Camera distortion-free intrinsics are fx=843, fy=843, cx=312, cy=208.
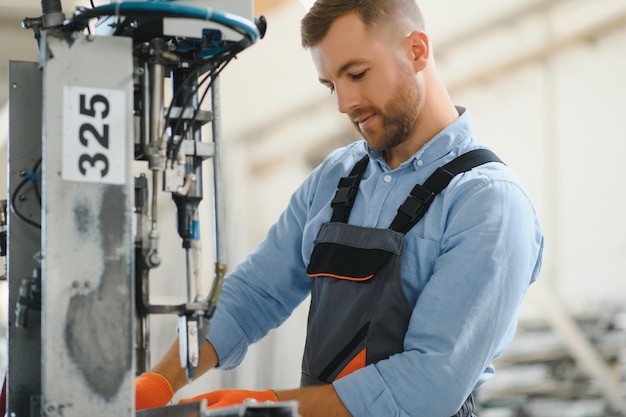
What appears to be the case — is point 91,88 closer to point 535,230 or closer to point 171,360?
point 171,360

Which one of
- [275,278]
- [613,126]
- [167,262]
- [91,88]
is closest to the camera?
[91,88]

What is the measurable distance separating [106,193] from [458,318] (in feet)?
2.49

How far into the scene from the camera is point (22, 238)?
1540mm

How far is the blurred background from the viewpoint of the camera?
4.91 m

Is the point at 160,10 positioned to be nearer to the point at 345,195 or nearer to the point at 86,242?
the point at 86,242

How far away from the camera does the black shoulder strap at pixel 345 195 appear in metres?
2.01

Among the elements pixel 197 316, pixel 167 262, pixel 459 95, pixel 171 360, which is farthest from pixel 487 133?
pixel 197 316

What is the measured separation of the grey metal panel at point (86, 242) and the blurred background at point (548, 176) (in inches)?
135

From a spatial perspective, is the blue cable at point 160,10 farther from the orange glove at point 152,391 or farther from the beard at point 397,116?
the orange glove at point 152,391

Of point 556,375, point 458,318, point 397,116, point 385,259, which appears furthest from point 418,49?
point 556,375

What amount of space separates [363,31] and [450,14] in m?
3.60

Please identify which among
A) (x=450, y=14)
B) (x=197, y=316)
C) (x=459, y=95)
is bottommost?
(x=197, y=316)

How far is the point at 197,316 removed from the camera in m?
1.46

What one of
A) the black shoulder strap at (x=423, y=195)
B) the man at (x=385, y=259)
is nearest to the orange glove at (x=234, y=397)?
the man at (x=385, y=259)
